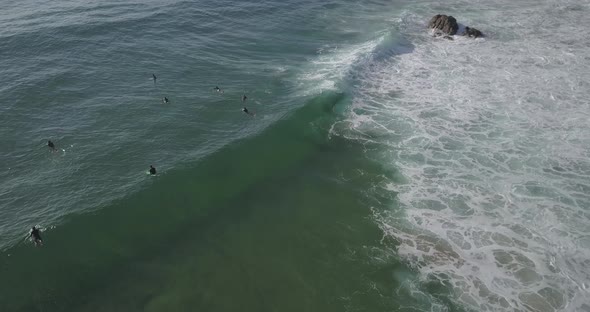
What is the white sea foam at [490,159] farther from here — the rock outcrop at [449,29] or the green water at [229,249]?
the green water at [229,249]

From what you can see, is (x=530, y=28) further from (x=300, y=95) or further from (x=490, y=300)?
(x=490, y=300)

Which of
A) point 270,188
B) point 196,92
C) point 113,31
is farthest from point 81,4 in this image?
point 270,188

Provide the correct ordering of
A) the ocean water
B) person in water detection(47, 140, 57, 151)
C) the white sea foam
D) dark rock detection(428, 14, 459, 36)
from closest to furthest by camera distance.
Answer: the ocean water → the white sea foam → person in water detection(47, 140, 57, 151) → dark rock detection(428, 14, 459, 36)

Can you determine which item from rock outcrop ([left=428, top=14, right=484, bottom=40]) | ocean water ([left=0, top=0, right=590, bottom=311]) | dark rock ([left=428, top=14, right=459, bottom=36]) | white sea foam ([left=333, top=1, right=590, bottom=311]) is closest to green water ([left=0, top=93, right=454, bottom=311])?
ocean water ([left=0, top=0, right=590, bottom=311])

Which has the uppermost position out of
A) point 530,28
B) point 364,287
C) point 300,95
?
point 530,28

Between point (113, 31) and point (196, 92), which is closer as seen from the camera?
point (196, 92)

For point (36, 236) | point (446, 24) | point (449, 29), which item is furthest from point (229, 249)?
point (446, 24)

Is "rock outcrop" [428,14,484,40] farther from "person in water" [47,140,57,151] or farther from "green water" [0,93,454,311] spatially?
"person in water" [47,140,57,151]
